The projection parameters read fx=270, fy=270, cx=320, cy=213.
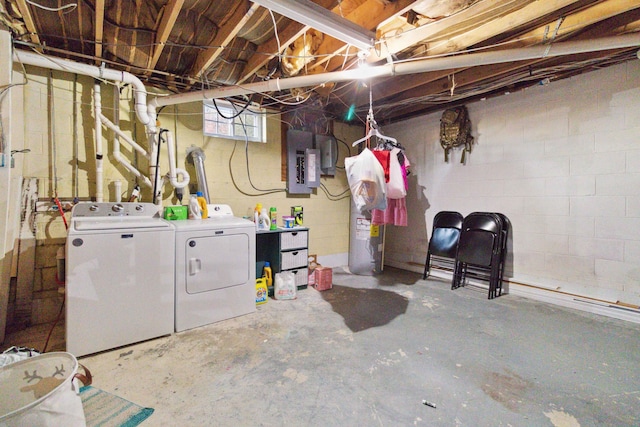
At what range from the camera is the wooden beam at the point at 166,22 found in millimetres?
1849

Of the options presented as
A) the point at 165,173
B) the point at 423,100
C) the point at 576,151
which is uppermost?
the point at 423,100

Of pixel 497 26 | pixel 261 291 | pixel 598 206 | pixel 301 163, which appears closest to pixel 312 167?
pixel 301 163

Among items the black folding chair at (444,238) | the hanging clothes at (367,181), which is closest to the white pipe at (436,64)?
the hanging clothes at (367,181)

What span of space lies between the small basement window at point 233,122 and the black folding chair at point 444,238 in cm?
273

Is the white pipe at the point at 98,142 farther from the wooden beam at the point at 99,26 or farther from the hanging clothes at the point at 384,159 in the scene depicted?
the hanging clothes at the point at 384,159

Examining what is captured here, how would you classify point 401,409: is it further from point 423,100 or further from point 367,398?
point 423,100

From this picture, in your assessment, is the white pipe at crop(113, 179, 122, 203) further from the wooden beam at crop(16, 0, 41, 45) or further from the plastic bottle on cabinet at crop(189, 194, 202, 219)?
the wooden beam at crop(16, 0, 41, 45)

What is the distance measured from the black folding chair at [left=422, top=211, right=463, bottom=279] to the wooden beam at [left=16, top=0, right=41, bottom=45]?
4.46 m

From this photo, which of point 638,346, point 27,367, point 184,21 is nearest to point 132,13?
point 184,21

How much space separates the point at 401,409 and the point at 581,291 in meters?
2.68

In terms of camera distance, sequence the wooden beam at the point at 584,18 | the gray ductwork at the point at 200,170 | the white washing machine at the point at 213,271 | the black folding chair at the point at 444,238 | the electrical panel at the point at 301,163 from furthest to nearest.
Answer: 1. the electrical panel at the point at 301,163
2. the black folding chair at the point at 444,238
3. the gray ductwork at the point at 200,170
4. the white washing machine at the point at 213,271
5. the wooden beam at the point at 584,18

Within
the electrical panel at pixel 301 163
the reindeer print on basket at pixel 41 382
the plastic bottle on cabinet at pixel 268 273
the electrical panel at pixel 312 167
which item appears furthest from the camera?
the electrical panel at pixel 312 167

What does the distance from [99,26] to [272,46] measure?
131 cm

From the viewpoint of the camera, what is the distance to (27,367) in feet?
4.35
